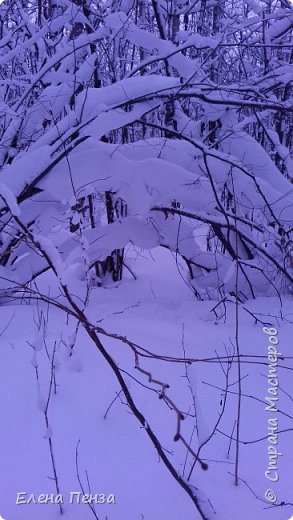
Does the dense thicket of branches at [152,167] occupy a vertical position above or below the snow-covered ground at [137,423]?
above

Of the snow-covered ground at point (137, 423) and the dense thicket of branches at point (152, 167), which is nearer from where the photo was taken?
the snow-covered ground at point (137, 423)

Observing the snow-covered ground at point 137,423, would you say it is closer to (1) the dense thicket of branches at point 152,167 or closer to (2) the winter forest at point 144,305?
(2) the winter forest at point 144,305

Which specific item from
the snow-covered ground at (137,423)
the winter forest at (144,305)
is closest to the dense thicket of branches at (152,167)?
the winter forest at (144,305)

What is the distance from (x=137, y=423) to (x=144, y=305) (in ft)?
4.62

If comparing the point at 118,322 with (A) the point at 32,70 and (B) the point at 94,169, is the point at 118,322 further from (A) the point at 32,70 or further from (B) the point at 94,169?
(A) the point at 32,70

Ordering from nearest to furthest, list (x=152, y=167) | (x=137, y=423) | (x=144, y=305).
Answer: (x=137, y=423), (x=152, y=167), (x=144, y=305)

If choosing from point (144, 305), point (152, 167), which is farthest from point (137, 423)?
point (152, 167)

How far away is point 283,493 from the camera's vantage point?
1.49 meters

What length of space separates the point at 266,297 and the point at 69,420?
1828 millimetres

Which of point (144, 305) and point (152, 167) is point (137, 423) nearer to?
point (144, 305)

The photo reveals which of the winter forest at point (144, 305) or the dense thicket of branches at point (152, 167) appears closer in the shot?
the winter forest at point (144, 305)

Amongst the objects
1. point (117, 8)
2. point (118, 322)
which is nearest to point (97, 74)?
point (117, 8)

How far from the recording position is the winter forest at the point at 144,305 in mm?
1496

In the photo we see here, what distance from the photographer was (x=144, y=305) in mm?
3156
